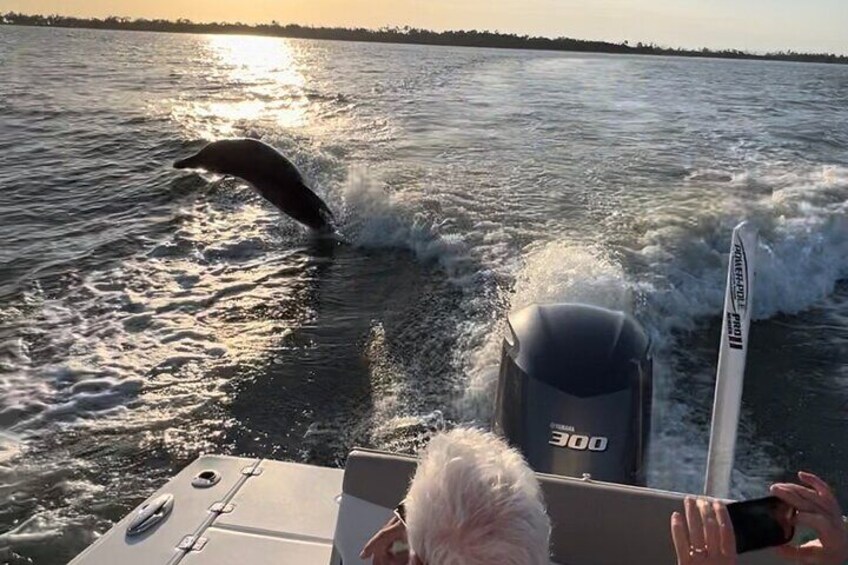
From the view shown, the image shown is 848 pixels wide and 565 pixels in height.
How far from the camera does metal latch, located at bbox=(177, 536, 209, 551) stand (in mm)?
2664

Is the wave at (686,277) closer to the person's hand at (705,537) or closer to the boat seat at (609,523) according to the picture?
the boat seat at (609,523)

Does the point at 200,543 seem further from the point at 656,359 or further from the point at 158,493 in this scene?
the point at 656,359

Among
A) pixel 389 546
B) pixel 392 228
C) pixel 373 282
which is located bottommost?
pixel 373 282

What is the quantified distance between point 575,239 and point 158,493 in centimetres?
581

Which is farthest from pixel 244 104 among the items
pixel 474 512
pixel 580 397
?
pixel 474 512

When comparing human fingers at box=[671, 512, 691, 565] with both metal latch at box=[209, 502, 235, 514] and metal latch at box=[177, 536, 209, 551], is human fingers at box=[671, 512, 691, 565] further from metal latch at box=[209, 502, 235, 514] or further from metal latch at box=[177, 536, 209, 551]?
metal latch at box=[209, 502, 235, 514]

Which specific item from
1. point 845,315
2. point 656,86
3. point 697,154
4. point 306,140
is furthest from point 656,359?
point 656,86

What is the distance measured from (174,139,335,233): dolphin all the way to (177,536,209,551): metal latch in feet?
Result: 21.5

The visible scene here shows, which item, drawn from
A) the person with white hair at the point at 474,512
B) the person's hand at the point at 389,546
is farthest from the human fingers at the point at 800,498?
the person's hand at the point at 389,546

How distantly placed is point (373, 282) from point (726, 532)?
6.18 meters

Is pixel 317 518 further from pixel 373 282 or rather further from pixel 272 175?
pixel 272 175

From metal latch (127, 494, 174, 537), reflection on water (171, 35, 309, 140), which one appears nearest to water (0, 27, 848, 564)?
reflection on water (171, 35, 309, 140)

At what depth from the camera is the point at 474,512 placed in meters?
1.21

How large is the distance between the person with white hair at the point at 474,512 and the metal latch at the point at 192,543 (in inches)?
63.8
